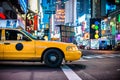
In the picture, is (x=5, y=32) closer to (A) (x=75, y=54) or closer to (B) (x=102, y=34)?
(A) (x=75, y=54)

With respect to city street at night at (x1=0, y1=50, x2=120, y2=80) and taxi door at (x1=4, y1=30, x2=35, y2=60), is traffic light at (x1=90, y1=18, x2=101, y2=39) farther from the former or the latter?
taxi door at (x1=4, y1=30, x2=35, y2=60)

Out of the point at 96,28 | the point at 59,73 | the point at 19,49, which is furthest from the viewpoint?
the point at 96,28

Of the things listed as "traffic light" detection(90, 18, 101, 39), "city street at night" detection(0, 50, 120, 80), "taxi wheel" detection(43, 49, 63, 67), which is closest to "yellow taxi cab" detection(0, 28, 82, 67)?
"taxi wheel" detection(43, 49, 63, 67)

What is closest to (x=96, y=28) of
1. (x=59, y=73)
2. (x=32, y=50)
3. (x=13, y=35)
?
(x=13, y=35)

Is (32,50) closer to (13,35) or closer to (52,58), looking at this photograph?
(52,58)

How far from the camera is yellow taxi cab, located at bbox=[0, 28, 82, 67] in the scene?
14086mm

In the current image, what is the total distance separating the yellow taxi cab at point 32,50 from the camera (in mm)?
14086

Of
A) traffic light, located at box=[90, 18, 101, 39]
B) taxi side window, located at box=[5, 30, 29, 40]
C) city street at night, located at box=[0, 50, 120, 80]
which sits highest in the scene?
traffic light, located at box=[90, 18, 101, 39]

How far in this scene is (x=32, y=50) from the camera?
14.2 meters

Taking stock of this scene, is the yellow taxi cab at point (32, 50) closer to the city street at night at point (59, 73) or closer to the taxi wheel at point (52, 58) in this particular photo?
the taxi wheel at point (52, 58)

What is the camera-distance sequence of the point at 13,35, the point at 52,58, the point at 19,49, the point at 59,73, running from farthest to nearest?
the point at 13,35 → the point at 52,58 → the point at 19,49 → the point at 59,73

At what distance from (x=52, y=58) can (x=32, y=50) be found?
0.86 metres

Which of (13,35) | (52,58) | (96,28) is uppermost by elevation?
(96,28)

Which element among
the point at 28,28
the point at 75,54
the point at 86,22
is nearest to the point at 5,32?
the point at 75,54
